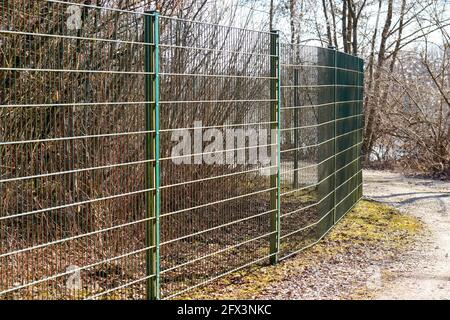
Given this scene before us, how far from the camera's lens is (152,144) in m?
5.15

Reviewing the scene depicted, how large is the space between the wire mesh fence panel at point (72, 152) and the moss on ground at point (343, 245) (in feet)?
3.39

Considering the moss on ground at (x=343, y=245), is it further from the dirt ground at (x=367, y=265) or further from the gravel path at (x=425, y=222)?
the gravel path at (x=425, y=222)

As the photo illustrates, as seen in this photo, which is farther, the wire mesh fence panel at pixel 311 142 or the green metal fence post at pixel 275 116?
the wire mesh fence panel at pixel 311 142

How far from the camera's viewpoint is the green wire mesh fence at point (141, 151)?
4.23 metres

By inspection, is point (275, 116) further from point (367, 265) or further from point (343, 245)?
point (343, 245)

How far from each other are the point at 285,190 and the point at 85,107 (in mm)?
3047

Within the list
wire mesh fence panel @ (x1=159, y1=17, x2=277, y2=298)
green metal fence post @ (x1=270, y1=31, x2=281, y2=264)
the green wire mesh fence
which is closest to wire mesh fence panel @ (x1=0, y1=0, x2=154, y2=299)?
the green wire mesh fence

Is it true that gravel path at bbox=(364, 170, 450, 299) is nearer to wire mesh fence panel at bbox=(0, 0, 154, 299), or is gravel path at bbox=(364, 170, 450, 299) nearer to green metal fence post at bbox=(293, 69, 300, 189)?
green metal fence post at bbox=(293, 69, 300, 189)

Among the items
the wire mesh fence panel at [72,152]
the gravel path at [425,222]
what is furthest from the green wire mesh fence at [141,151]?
the gravel path at [425,222]

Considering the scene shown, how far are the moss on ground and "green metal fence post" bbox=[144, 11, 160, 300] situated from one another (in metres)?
A: 0.65

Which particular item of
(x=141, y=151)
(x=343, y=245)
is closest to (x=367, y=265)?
(x=343, y=245)

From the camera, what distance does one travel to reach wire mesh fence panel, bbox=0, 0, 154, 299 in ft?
13.6

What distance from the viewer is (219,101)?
591 cm
